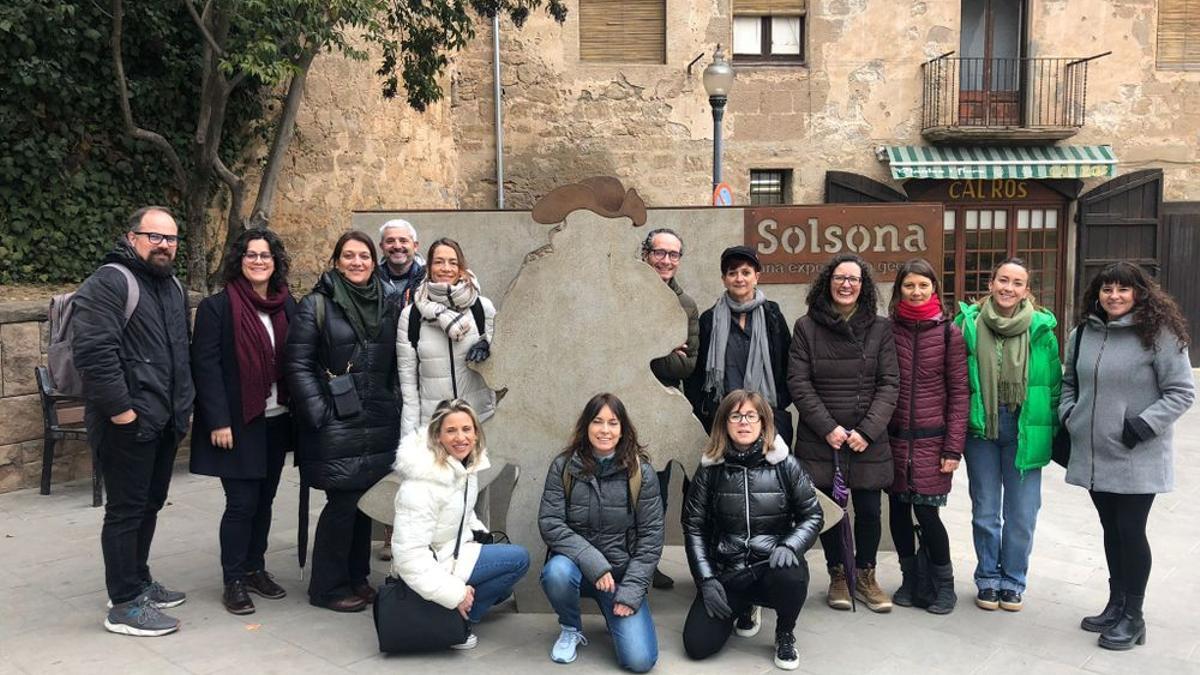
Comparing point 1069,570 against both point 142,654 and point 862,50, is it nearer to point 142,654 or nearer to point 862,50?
point 142,654

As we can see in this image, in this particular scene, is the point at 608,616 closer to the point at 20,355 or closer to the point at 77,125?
the point at 20,355

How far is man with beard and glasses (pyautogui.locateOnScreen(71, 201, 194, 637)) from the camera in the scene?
3.89 m

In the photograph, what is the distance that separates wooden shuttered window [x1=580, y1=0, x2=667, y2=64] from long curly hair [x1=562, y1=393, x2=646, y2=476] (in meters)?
12.3

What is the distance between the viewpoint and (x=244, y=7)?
26.5 ft

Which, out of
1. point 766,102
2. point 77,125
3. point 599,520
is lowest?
point 599,520

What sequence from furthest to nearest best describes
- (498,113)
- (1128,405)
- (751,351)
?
1. (498,113)
2. (751,351)
3. (1128,405)

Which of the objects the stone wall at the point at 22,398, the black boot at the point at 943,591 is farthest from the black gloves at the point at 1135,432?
the stone wall at the point at 22,398

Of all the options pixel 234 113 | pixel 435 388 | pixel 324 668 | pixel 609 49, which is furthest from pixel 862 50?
pixel 324 668

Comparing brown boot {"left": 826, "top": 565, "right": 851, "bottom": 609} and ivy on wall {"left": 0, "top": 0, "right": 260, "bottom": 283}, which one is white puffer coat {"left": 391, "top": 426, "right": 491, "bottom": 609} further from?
ivy on wall {"left": 0, "top": 0, "right": 260, "bottom": 283}

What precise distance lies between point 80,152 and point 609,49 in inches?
339

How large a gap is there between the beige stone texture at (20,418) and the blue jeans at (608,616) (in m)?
5.13

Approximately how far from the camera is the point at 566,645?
393 cm

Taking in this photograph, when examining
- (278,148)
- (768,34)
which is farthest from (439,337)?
(768,34)

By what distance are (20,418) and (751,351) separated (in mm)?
5689
